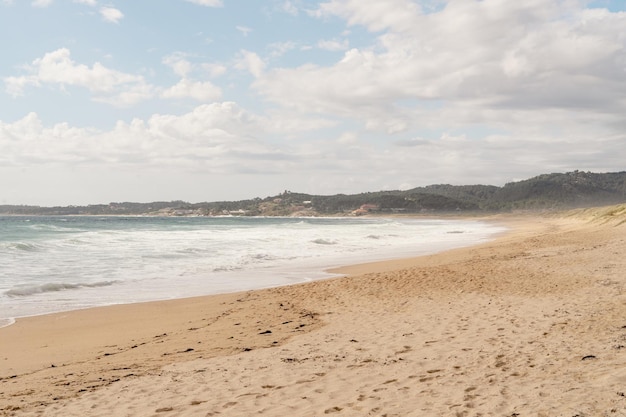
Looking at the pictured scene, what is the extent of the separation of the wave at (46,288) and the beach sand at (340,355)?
153 inches

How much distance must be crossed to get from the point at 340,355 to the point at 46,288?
38.7 ft

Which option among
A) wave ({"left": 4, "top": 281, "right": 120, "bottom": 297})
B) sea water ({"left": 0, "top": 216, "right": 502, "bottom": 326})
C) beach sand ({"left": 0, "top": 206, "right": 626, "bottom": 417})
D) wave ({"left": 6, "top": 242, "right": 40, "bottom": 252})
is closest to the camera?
beach sand ({"left": 0, "top": 206, "right": 626, "bottom": 417})

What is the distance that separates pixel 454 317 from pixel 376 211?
172339 mm

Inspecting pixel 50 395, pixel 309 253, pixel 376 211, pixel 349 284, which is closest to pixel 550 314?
pixel 349 284

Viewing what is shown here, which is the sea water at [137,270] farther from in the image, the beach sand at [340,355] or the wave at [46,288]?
the beach sand at [340,355]

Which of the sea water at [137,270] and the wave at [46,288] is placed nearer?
the sea water at [137,270]

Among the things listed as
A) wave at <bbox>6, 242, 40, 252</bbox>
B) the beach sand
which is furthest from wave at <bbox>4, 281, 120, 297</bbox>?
wave at <bbox>6, 242, 40, 252</bbox>

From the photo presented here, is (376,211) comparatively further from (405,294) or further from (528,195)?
(405,294)

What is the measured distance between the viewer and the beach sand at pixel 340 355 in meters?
5.33

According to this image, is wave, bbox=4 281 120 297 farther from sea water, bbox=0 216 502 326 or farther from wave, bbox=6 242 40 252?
wave, bbox=6 242 40 252

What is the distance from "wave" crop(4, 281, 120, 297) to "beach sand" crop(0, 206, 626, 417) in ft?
12.7

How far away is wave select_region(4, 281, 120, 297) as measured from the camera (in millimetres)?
14672

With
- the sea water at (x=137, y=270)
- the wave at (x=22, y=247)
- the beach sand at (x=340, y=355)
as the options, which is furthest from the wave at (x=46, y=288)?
the wave at (x=22, y=247)

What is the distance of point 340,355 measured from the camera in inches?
289
